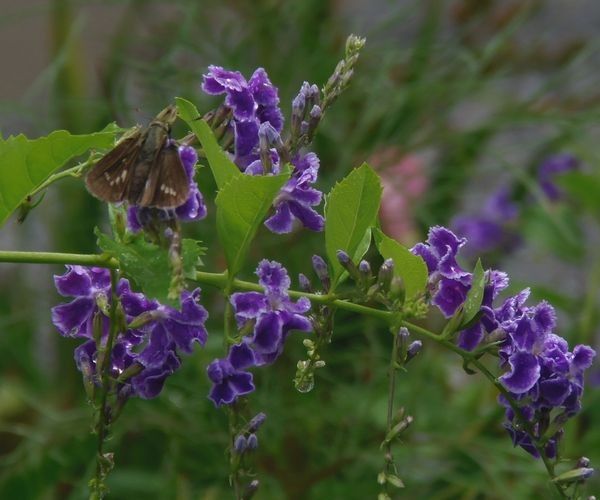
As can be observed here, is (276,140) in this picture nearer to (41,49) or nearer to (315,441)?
(315,441)

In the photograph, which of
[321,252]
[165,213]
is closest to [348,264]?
[165,213]

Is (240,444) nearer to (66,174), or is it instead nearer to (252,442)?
(252,442)

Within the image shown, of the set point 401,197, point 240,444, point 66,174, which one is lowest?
point 401,197

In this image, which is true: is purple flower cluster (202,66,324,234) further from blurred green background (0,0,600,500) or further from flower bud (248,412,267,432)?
blurred green background (0,0,600,500)

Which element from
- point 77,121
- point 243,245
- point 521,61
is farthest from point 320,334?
point 521,61

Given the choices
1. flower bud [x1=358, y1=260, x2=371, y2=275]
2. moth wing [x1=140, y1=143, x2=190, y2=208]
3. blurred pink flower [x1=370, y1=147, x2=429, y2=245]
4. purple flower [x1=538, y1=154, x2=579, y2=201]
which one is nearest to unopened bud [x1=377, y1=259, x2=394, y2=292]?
flower bud [x1=358, y1=260, x2=371, y2=275]

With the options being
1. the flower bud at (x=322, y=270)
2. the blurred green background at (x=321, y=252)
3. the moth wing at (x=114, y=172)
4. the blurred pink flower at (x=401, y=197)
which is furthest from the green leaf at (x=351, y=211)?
the blurred pink flower at (x=401, y=197)
